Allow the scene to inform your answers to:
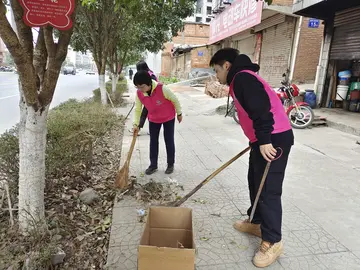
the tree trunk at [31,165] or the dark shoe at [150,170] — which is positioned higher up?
the tree trunk at [31,165]

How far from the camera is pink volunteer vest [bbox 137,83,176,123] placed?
3591 millimetres

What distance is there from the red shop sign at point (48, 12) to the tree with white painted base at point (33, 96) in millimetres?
135

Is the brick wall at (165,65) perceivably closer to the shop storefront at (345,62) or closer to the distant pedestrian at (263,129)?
the shop storefront at (345,62)

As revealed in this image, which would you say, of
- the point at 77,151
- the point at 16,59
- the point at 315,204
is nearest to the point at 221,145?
the point at 315,204

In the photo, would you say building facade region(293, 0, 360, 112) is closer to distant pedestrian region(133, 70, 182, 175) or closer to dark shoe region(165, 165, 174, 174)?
distant pedestrian region(133, 70, 182, 175)

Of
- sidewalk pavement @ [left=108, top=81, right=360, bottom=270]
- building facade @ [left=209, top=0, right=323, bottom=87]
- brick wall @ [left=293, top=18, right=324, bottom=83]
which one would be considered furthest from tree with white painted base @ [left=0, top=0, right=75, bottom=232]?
brick wall @ [left=293, top=18, right=324, bottom=83]

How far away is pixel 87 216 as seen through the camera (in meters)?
2.78

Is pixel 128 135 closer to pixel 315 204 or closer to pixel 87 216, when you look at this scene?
pixel 87 216

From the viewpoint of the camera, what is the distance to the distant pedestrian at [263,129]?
1.92 meters

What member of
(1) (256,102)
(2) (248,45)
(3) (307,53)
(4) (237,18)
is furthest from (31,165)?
(2) (248,45)

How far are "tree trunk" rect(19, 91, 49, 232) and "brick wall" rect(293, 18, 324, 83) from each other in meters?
9.97

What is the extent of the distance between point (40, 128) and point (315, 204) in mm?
2902

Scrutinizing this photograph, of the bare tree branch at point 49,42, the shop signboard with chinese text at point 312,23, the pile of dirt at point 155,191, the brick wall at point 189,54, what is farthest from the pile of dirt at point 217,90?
the bare tree branch at point 49,42

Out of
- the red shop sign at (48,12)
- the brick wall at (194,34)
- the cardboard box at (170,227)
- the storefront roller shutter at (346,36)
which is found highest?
the brick wall at (194,34)
